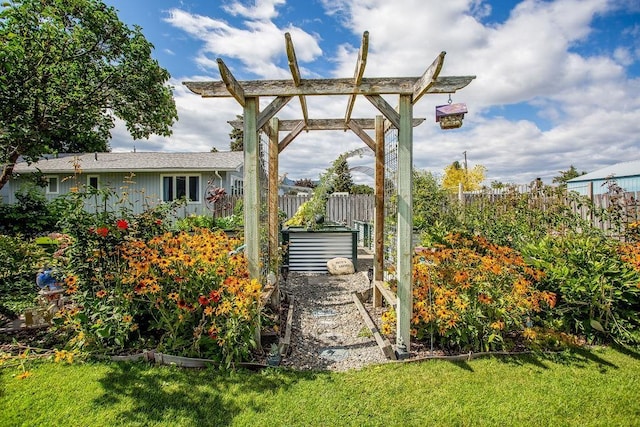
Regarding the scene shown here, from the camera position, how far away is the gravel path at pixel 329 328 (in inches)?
125

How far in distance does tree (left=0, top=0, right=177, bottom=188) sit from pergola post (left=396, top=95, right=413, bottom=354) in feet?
15.6

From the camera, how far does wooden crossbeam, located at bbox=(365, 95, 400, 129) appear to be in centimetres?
319

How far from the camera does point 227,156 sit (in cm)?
1608

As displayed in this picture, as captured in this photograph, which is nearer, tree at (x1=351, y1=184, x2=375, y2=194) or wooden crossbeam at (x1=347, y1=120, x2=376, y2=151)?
wooden crossbeam at (x1=347, y1=120, x2=376, y2=151)

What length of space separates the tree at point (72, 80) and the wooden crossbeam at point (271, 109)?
3440 mm

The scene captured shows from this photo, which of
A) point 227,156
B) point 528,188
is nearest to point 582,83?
point 528,188

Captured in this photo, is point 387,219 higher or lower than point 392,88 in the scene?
lower

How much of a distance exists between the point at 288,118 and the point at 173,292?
3335 mm

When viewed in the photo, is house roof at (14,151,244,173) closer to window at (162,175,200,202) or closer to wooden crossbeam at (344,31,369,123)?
window at (162,175,200,202)

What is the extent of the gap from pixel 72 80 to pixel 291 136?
173 inches

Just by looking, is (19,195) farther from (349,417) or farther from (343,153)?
(349,417)

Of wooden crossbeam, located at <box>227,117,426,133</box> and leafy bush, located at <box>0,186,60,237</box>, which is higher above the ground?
wooden crossbeam, located at <box>227,117,426,133</box>

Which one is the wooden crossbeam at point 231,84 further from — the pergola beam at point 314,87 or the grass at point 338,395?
the grass at point 338,395

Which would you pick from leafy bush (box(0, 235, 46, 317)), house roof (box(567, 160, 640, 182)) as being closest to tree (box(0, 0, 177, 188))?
leafy bush (box(0, 235, 46, 317))
